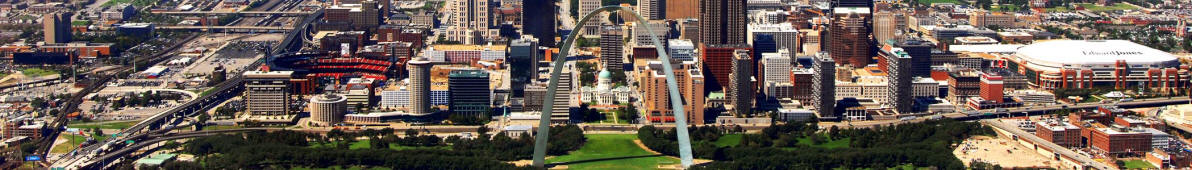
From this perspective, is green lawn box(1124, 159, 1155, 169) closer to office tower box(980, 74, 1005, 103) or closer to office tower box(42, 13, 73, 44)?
office tower box(980, 74, 1005, 103)

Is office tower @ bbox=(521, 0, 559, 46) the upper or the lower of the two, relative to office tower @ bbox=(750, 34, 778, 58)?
upper

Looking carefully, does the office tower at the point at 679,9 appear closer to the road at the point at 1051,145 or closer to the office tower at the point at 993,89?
the office tower at the point at 993,89

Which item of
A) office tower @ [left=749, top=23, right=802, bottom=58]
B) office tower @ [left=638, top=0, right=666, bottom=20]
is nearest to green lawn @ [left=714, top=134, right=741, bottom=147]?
office tower @ [left=749, top=23, right=802, bottom=58]

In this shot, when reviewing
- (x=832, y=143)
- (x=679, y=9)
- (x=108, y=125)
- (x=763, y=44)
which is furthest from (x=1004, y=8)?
(x=108, y=125)

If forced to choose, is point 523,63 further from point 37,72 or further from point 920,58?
point 37,72

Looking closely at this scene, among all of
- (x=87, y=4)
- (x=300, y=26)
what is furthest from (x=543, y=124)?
(x=87, y=4)

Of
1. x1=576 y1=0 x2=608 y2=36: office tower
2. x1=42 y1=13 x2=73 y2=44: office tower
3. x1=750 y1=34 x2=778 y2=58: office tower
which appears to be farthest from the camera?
x1=576 y1=0 x2=608 y2=36: office tower

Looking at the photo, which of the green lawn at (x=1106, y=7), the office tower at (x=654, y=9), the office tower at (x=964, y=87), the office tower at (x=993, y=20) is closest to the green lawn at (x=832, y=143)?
the office tower at (x=964, y=87)
